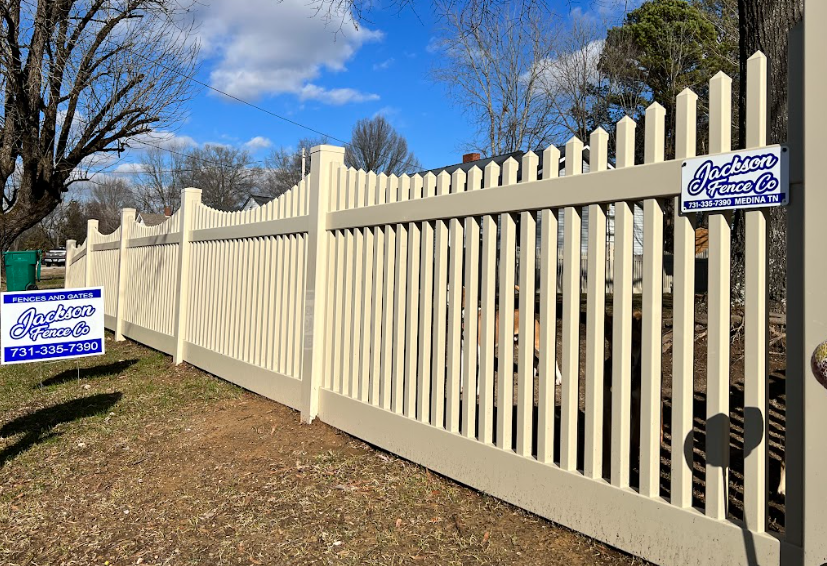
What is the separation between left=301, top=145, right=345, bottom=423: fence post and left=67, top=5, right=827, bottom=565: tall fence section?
0.05 feet

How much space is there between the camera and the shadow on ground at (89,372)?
22.6ft

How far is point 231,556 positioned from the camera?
291 centimetres

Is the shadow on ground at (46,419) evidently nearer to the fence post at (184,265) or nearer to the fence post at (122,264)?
the fence post at (184,265)

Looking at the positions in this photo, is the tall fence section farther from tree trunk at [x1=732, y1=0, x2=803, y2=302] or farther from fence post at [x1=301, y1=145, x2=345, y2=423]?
tree trunk at [x1=732, y1=0, x2=803, y2=302]

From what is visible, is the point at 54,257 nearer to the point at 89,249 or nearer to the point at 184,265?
the point at 89,249

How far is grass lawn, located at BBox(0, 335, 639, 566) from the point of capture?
2910 millimetres

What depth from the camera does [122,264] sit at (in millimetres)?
10320

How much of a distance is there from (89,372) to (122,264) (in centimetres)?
350

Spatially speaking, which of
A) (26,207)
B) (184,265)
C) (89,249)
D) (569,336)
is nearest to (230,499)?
(569,336)

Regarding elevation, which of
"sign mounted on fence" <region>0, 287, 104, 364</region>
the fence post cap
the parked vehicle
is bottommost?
"sign mounted on fence" <region>0, 287, 104, 364</region>

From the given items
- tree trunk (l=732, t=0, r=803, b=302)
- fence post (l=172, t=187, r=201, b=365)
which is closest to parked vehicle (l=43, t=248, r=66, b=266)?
fence post (l=172, t=187, r=201, b=365)

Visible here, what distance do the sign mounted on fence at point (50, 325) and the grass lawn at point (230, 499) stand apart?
23.9 inches

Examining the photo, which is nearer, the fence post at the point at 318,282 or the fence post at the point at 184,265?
the fence post at the point at 318,282
